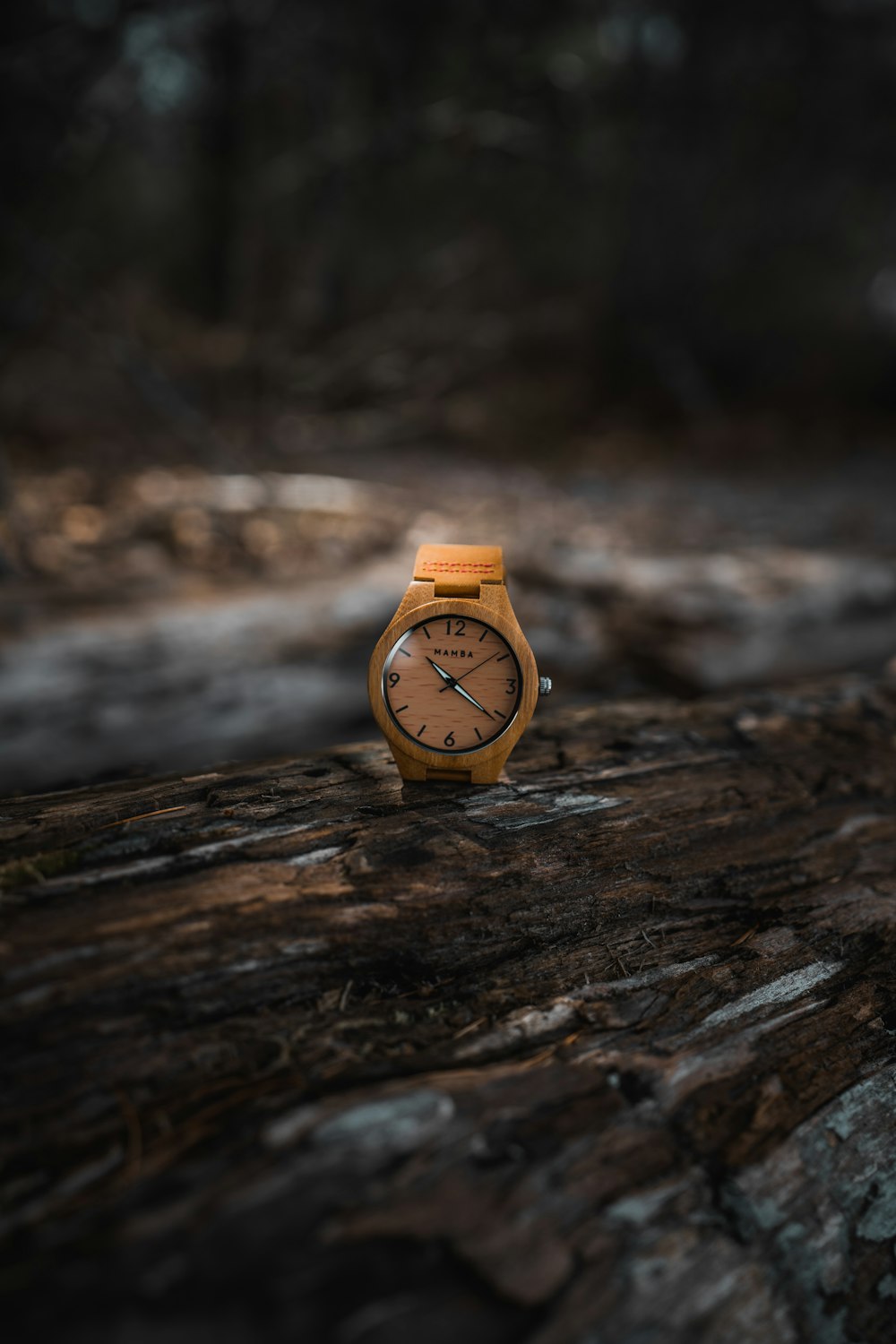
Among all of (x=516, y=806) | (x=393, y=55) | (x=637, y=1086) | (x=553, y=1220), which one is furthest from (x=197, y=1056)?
(x=393, y=55)

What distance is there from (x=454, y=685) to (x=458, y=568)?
298 mm

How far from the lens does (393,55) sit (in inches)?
344

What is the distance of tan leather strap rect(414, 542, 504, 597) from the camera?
198cm

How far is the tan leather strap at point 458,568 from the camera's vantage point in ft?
6.49

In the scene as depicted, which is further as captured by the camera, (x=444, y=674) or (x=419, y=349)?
(x=419, y=349)

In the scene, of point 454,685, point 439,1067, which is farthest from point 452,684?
point 439,1067

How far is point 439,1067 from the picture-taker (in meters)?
1.26

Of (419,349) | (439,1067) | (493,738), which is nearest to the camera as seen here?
(439,1067)

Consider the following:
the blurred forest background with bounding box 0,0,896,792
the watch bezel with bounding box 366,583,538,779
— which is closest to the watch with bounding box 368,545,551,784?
the watch bezel with bounding box 366,583,538,779

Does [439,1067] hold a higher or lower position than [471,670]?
lower

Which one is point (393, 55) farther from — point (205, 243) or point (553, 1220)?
point (553, 1220)

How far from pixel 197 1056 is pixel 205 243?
43.5 feet

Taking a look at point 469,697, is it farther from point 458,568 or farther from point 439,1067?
point 439,1067

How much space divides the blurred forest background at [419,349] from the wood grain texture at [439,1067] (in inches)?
35.2
